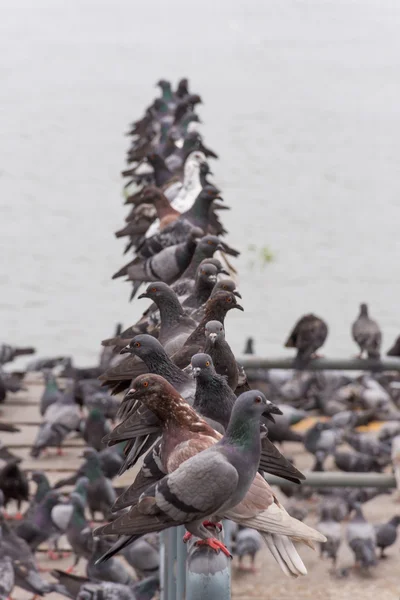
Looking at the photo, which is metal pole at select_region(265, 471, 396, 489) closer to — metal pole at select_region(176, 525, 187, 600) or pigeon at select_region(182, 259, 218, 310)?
pigeon at select_region(182, 259, 218, 310)

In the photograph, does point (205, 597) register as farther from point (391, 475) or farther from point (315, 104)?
point (315, 104)

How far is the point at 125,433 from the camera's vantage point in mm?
3529

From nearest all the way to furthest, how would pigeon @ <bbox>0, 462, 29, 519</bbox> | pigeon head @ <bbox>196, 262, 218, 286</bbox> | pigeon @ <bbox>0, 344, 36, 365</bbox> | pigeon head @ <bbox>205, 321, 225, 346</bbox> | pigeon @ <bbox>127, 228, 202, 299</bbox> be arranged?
1. pigeon head @ <bbox>205, 321, 225, 346</bbox>
2. pigeon head @ <bbox>196, 262, 218, 286</bbox>
3. pigeon @ <bbox>127, 228, 202, 299</bbox>
4. pigeon @ <bbox>0, 462, 29, 519</bbox>
5. pigeon @ <bbox>0, 344, 36, 365</bbox>

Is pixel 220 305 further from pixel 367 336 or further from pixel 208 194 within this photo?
pixel 367 336

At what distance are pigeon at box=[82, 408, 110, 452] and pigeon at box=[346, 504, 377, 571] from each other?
3.15 metres

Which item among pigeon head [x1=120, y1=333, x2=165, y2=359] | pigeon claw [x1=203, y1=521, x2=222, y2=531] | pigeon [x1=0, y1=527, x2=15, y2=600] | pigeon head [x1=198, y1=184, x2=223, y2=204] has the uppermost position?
pigeon head [x1=198, y1=184, x2=223, y2=204]

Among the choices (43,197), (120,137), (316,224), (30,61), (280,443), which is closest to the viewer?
(280,443)

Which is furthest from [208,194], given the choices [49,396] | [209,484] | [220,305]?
[49,396]

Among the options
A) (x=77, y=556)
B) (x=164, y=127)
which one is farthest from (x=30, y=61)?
(x=77, y=556)

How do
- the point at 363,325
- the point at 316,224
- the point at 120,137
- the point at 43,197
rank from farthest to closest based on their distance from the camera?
the point at 120,137 → the point at 43,197 → the point at 316,224 → the point at 363,325

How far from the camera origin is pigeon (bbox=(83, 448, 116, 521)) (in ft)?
31.4

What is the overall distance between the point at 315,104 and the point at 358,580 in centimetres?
4877

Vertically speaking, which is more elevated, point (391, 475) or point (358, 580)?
point (391, 475)

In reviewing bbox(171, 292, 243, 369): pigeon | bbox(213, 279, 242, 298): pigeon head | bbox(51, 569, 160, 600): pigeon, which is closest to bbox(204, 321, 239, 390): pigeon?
bbox(171, 292, 243, 369): pigeon
